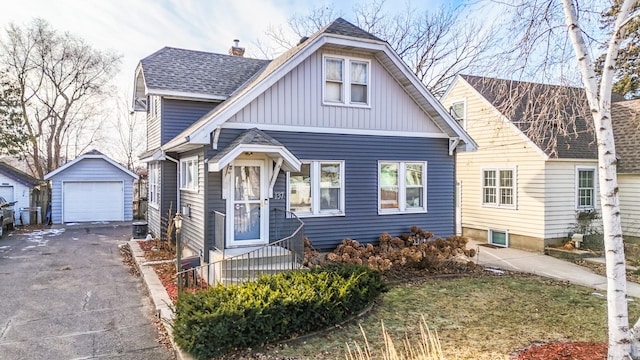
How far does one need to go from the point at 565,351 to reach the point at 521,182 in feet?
34.5

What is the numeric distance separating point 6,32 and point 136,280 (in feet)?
82.7

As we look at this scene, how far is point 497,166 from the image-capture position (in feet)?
49.8

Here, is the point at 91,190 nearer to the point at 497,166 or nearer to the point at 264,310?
the point at 264,310

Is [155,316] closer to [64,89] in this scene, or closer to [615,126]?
[615,126]

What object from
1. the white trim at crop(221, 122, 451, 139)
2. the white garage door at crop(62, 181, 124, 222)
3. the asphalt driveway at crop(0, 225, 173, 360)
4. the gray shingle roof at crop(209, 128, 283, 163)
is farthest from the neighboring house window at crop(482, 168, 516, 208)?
the white garage door at crop(62, 181, 124, 222)

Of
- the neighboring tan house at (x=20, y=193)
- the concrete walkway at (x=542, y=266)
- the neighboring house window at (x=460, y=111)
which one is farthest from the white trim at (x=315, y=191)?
the neighboring tan house at (x=20, y=193)

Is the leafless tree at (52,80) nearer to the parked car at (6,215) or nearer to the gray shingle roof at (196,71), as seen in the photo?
the parked car at (6,215)

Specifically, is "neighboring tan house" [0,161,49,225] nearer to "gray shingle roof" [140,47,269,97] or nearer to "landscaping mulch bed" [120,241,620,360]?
"landscaping mulch bed" [120,241,620,360]

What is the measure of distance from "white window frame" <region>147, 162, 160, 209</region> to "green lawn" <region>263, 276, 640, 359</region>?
970 cm

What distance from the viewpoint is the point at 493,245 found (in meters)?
15.1

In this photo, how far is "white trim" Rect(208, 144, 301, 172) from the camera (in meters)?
8.35

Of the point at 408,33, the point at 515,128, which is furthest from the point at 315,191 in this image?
the point at 408,33

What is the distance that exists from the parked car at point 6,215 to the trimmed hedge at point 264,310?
1555 centimetres

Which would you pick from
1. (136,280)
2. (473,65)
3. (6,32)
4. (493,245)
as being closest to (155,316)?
(136,280)
